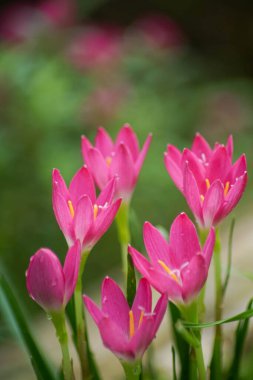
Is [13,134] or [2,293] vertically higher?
[13,134]

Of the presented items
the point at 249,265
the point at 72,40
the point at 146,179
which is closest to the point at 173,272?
the point at 249,265

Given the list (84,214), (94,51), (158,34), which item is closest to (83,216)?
(84,214)

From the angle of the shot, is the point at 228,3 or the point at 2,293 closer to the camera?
the point at 2,293

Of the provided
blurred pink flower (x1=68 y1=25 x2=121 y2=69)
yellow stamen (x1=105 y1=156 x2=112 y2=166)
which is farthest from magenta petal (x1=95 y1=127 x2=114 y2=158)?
blurred pink flower (x1=68 y1=25 x2=121 y2=69)

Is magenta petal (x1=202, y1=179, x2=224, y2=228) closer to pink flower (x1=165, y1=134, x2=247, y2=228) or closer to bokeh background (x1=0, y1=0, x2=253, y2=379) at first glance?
pink flower (x1=165, y1=134, x2=247, y2=228)

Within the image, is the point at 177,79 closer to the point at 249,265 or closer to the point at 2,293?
the point at 249,265

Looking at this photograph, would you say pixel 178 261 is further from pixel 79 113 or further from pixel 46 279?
pixel 79 113

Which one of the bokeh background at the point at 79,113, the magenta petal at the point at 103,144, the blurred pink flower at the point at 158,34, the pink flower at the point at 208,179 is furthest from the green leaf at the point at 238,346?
the blurred pink flower at the point at 158,34
